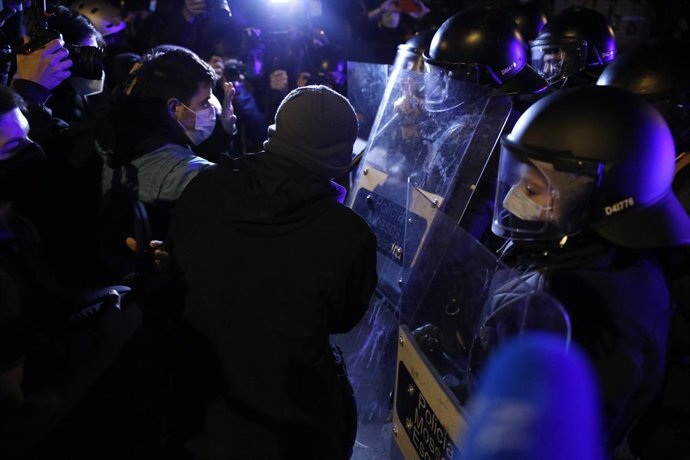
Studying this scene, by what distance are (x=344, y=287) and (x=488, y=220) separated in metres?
1.34

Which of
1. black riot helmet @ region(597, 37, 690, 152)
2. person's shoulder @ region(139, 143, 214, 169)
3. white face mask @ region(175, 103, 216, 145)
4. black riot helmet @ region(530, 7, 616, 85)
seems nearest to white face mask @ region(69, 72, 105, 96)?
white face mask @ region(175, 103, 216, 145)

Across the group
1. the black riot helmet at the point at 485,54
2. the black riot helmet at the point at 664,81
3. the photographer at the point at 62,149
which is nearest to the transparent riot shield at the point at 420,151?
the black riot helmet at the point at 485,54

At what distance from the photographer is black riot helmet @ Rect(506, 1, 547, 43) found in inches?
214

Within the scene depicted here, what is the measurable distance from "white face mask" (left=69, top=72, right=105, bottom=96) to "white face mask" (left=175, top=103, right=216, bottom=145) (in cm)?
84

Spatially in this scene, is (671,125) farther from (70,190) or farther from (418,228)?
(70,190)

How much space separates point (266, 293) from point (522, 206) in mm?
888

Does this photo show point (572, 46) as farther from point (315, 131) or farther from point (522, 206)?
point (315, 131)

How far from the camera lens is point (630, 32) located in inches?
387

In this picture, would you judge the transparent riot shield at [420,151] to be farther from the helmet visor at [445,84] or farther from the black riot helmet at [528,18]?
the black riot helmet at [528,18]

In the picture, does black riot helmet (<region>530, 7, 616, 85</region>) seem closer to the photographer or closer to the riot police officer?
the riot police officer

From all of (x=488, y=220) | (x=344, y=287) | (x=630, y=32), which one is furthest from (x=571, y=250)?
(x=630, y=32)

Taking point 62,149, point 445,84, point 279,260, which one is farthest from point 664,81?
Answer: point 62,149

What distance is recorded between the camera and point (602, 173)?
171 centimetres

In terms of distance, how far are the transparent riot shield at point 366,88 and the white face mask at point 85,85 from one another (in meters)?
1.72
